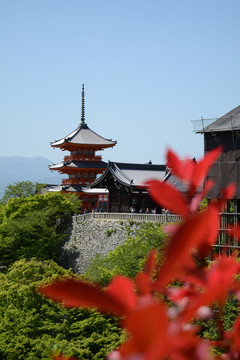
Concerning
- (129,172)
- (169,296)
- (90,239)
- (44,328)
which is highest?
(129,172)

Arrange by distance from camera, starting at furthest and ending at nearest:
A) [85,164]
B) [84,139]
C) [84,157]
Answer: [84,139]
[84,157]
[85,164]

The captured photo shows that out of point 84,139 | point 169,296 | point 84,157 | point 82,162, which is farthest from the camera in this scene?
point 84,139

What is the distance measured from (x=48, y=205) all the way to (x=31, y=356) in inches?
→ 636

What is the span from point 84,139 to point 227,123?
76.9ft

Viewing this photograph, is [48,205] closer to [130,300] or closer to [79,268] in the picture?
[79,268]

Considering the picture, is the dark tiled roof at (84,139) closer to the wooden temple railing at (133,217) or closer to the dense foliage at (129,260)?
the wooden temple railing at (133,217)

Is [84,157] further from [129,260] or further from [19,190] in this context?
[129,260]

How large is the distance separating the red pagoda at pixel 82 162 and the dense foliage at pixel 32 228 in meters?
6.69

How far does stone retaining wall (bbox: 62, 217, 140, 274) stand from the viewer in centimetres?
2297

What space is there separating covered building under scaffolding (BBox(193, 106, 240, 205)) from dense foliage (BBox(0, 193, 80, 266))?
11757mm

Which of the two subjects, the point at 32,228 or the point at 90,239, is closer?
the point at 32,228

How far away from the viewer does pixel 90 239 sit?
973 inches

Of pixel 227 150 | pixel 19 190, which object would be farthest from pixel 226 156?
pixel 19 190

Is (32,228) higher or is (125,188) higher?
(125,188)
